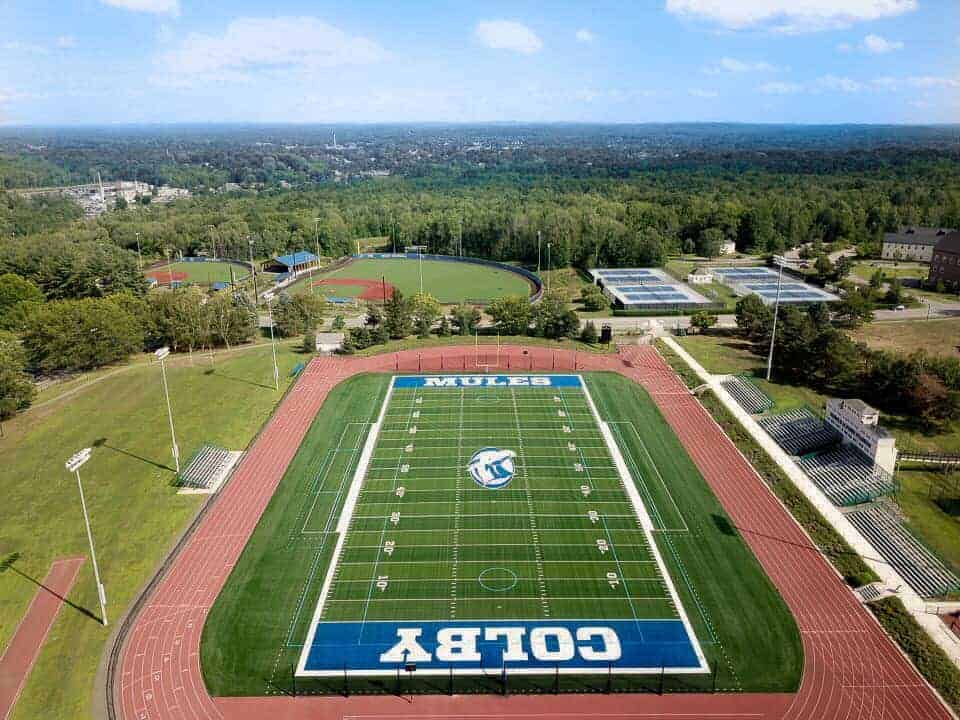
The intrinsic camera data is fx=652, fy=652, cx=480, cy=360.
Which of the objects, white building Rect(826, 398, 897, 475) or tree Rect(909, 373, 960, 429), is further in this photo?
tree Rect(909, 373, 960, 429)

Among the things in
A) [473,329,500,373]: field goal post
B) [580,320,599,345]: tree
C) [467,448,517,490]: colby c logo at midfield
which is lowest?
[467,448,517,490]: colby c logo at midfield

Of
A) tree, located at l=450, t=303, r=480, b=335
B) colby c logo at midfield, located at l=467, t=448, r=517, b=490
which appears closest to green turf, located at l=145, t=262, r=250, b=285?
tree, located at l=450, t=303, r=480, b=335

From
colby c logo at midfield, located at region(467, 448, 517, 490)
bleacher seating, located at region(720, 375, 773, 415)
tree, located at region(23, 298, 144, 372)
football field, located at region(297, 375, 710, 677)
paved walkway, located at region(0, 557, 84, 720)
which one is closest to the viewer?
paved walkway, located at region(0, 557, 84, 720)

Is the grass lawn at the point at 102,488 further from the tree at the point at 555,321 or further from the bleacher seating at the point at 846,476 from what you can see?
the bleacher seating at the point at 846,476

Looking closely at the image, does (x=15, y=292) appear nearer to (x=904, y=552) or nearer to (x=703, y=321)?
(x=703, y=321)

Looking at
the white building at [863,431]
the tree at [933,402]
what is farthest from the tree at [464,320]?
the tree at [933,402]

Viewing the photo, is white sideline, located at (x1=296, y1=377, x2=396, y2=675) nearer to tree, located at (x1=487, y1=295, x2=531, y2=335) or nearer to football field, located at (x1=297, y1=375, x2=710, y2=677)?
football field, located at (x1=297, y1=375, x2=710, y2=677)

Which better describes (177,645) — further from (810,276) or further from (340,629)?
(810,276)
